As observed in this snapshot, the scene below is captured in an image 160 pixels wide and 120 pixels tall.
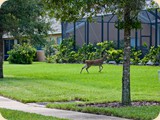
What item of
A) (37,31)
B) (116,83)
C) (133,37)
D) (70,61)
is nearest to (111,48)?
(133,37)

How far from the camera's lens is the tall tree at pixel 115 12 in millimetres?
12219

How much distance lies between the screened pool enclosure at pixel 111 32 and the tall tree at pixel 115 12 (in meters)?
22.3

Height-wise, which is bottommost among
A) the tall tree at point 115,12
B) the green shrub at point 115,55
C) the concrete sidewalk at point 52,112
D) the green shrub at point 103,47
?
the concrete sidewalk at point 52,112

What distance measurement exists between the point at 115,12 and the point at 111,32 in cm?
2994

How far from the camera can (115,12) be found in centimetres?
1321

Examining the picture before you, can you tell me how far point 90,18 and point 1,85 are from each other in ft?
26.2

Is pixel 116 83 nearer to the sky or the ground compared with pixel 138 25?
nearer to the ground

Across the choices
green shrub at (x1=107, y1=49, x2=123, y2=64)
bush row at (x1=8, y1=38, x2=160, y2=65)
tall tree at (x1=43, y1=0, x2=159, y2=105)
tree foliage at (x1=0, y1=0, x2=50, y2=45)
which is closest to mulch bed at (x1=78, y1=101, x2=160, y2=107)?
tall tree at (x1=43, y1=0, x2=159, y2=105)

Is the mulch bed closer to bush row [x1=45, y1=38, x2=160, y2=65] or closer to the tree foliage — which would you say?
the tree foliage

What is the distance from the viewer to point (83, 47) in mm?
41969

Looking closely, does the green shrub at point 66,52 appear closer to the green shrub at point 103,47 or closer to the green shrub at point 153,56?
the green shrub at point 103,47

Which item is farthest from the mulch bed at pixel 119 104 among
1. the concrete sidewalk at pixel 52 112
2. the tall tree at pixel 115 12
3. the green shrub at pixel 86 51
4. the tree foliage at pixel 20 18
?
the green shrub at pixel 86 51

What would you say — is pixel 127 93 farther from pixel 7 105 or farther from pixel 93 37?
pixel 93 37

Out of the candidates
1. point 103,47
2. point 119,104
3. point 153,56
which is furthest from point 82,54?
point 119,104
